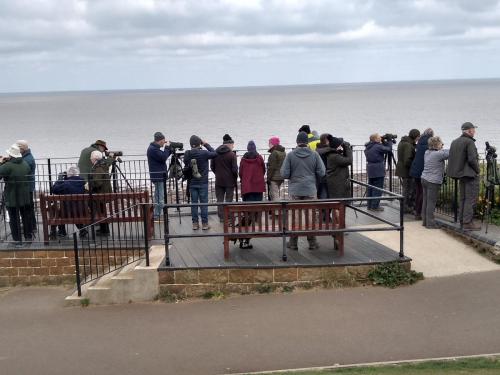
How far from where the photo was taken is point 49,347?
24.8 feet

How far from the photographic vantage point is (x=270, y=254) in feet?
31.2

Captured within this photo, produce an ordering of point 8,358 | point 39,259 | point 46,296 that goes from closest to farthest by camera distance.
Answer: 1. point 8,358
2. point 46,296
3. point 39,259

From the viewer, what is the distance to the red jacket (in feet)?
35.4

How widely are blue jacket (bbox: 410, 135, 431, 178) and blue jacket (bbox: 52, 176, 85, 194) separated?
5.82 m

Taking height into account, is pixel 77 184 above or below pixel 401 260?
above

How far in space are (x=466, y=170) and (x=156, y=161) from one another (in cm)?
552

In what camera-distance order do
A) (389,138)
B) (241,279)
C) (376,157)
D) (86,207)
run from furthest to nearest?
(389,138)
(376,157)
(86,207)
(241,279)

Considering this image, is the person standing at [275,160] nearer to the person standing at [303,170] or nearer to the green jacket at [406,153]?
the person standing at [303,170]

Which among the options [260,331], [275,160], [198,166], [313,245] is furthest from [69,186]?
[260,331]

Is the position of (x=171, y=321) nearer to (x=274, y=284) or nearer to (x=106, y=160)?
(x=274, y=284)

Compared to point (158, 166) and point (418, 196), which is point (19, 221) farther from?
point (418, 196)

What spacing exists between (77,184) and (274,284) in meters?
4.11

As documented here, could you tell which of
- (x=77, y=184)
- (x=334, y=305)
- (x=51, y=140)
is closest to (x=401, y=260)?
(x=334, y=305)

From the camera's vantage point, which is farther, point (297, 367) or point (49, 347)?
point (49, 347)
